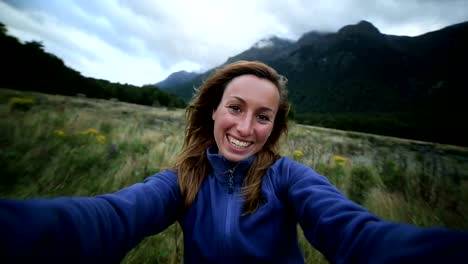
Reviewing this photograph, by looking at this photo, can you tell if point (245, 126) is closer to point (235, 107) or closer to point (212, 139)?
point (235, 107)

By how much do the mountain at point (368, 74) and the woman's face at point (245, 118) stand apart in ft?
136

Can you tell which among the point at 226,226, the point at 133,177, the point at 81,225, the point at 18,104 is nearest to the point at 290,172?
the point at 226,226

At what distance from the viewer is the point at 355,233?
0.74 metres

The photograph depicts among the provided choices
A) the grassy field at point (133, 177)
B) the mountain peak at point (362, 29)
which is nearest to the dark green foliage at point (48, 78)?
the grassy field at point (133, 177)

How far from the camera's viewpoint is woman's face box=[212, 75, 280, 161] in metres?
1.42

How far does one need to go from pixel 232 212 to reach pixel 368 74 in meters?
150

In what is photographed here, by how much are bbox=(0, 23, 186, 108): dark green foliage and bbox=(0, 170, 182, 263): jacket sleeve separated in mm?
2956

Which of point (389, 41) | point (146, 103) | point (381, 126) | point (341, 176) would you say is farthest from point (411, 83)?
point (341, 176)

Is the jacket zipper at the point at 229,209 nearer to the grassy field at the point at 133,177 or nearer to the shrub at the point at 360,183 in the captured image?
the grassy field at the point at 133,177

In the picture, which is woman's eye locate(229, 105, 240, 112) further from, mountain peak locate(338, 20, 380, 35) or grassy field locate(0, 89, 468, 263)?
mountain peak locate(338, 20, 380, 35)

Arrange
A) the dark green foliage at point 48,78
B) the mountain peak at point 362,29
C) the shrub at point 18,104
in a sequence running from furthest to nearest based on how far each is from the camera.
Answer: the mountain peak at point 362,29
the dark green foliage at point 48,78
the shrub at point 18,104

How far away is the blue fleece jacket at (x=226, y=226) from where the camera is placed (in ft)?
1.59

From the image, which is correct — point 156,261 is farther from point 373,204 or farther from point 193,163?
point 373,204

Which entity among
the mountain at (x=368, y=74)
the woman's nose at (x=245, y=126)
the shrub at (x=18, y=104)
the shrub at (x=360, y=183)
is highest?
the mountain at (x=368, y=74)
